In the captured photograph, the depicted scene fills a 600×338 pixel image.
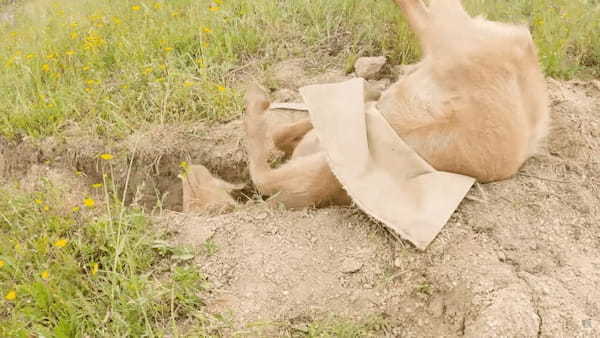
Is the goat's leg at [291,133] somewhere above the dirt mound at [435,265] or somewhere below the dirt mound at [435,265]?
above

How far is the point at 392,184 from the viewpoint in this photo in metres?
2.43

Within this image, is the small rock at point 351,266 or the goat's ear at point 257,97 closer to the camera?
the small rock at point 351,266

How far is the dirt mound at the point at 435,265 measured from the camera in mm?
2039

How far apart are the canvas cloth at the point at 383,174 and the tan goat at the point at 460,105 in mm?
110

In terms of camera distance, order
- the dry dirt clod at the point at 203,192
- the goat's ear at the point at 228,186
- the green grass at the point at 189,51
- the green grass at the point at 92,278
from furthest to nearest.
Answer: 1. the green grass at the point at 189,51
2. the goat's ear at the point at 228,186
3. the dry dirt clod at the point at 203,192
4. the green grass at the point at 92,278

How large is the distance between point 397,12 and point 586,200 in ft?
7.00

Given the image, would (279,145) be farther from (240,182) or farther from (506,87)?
(506,87)

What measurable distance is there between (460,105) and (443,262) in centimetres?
74

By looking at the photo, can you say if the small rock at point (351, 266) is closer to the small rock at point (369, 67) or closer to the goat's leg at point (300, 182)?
the goat's leg at point (300, 182)

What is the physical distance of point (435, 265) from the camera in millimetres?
2238

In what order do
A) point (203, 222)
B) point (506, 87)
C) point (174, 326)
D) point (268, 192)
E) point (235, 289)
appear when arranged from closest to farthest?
point (174, 326) < point (235, 289) < point (506, 87) < point (203, 222) < point (268, 192)

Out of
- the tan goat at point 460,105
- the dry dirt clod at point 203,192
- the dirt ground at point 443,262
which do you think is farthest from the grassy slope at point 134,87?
the tan goat at point 460,105

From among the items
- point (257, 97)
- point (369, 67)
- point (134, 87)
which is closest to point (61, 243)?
point (257, 97)

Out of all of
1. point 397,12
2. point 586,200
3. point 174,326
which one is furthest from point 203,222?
point 397,12
